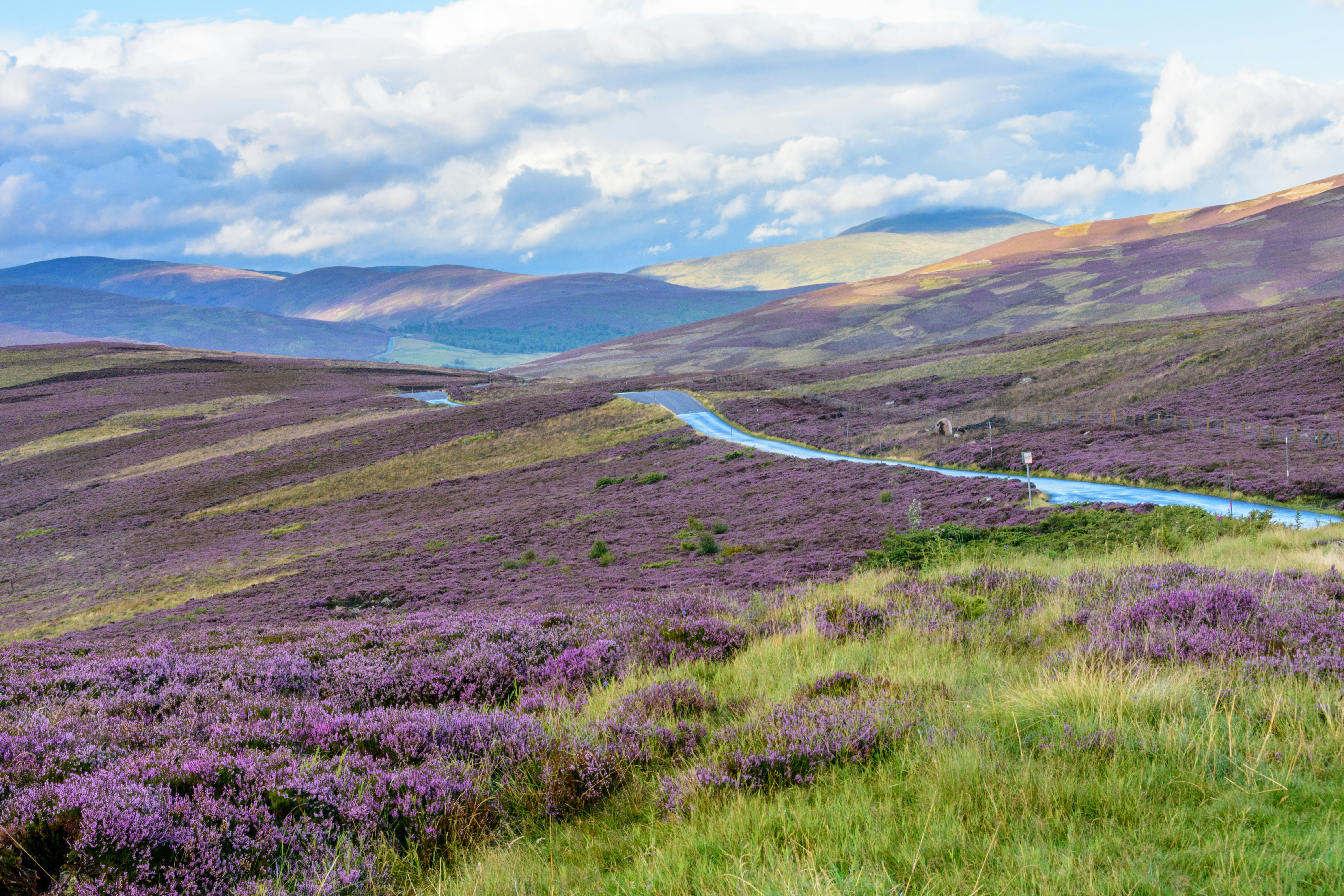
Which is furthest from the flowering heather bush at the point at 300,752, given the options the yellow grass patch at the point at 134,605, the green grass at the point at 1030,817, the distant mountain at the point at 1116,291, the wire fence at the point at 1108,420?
the distant mountain at the point at 1116,291

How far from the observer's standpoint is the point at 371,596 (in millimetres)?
22266

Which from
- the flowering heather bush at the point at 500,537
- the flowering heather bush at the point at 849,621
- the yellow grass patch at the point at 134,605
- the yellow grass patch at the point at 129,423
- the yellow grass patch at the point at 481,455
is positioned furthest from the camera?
the yellow grass patch at the point at 129,423

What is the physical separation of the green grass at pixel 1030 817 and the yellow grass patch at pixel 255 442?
63.0m

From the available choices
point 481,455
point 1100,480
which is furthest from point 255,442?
point 1100,480

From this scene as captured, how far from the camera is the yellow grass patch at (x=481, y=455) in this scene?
46.3m

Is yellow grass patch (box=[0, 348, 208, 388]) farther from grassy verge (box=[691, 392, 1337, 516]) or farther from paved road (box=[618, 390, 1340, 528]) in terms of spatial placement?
grassy verge (box=[691, 392, 1337, 516])

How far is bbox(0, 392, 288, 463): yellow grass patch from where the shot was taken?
214 feet

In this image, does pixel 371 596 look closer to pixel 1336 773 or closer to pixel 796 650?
pixel 796 650

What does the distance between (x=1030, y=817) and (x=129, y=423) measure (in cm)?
8872

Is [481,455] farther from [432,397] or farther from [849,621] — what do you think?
[849,621]

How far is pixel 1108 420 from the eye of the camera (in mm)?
41312

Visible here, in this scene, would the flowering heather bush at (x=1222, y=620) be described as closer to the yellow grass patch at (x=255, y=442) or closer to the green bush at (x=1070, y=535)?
the green bush at (x=1070, y=535)

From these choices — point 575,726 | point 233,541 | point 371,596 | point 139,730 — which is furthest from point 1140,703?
point 233,541

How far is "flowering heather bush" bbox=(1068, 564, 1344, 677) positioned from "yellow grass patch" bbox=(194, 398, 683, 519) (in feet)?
143
